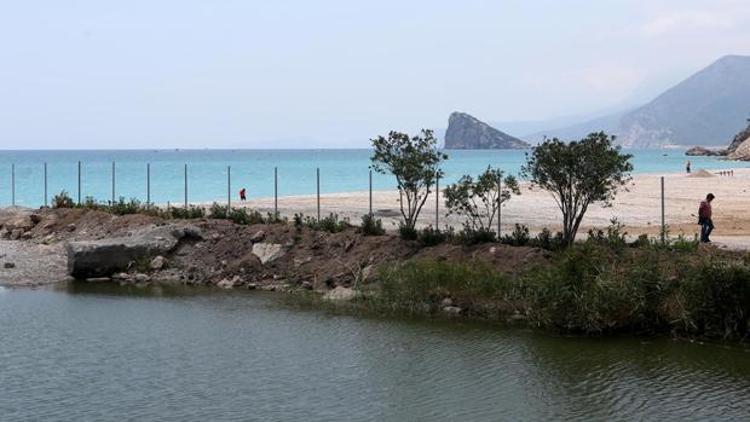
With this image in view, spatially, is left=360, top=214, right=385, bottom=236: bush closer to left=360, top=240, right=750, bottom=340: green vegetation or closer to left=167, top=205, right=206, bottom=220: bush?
left=360, top=240, right=750, bottom=340: green vegetation

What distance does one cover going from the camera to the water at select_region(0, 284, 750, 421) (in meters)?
15.3

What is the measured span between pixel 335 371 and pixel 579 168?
11804 millimetres

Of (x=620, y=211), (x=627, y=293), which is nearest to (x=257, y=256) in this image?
(x=627, y=293)

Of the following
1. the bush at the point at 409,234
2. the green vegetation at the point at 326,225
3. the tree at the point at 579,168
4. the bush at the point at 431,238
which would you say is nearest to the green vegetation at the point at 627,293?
the tree at the point at 579,168

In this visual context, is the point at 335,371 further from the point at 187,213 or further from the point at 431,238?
the point at 187,213

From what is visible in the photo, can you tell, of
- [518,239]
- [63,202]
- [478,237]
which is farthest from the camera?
[63,202]

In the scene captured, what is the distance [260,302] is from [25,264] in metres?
12.1

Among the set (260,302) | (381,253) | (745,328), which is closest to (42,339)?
(260,302)

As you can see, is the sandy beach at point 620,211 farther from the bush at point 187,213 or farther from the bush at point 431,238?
the bush at point 431,238

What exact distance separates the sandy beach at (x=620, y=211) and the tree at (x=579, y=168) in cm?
446

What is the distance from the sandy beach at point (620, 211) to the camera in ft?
119

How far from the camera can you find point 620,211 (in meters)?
45.3

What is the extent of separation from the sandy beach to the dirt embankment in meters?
5.96

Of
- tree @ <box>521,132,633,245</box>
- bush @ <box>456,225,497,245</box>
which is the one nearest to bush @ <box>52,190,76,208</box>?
bush @ <box>456,225,497,245</box>
